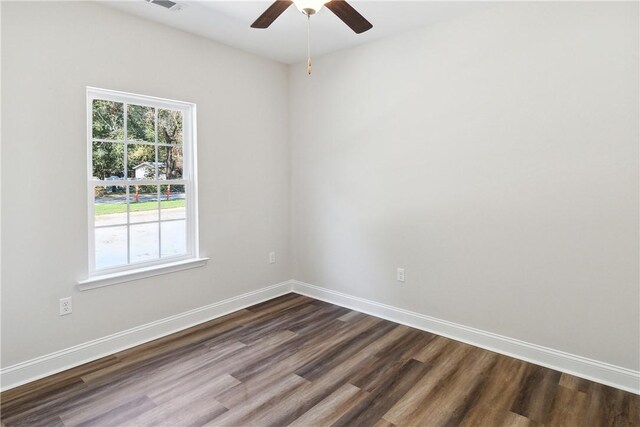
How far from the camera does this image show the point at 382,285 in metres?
3.54

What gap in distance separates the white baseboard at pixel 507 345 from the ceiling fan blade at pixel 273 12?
2681 mm

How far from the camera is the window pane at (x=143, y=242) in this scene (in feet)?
9.90

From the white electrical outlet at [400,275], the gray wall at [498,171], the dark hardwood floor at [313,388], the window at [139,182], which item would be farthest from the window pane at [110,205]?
the white electrical outlet at [400,275]

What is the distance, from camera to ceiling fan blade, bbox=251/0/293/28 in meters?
1.97

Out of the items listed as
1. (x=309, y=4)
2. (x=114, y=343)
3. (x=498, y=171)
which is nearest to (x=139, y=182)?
(x=114, y=343)

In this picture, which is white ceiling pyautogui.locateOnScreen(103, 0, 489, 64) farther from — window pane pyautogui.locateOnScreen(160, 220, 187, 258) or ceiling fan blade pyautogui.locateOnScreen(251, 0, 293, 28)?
window pane pyautogui.locateOnScreen(160, 220, 187, 258)

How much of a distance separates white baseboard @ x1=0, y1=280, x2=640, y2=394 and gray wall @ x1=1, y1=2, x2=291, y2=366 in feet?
0.25

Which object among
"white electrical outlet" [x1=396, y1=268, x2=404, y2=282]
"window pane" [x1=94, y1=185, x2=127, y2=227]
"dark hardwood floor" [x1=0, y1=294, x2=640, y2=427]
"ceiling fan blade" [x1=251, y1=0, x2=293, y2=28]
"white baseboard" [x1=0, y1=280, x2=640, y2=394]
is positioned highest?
"ceiling fan blade" [x1=251, y1=0, x2=293, y2=28]

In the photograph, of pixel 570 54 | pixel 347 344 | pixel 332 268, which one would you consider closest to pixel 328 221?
pixel 332 268

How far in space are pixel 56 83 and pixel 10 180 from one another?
742 millimetres

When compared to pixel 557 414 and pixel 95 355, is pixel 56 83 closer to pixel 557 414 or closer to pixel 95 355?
pixel 95 355

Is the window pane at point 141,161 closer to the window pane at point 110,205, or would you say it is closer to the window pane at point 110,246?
the window pane at point 110,205

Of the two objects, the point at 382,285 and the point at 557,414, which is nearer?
the point at 557,414

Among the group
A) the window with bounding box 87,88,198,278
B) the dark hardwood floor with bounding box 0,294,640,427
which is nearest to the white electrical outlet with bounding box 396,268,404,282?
the dark hardwood floor with bounding box 0,294,640,427
